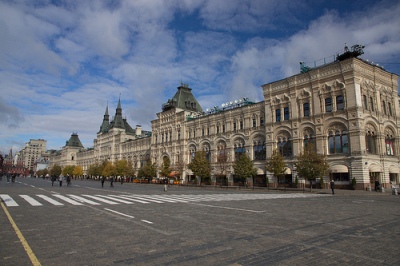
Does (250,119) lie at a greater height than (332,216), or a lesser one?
greater

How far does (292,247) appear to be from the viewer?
7.39 m

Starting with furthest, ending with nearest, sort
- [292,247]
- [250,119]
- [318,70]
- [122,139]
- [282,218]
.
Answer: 1. [122,139]
2. [250,119]
3. [318,70]
4. [282,218]
5. [292,247]

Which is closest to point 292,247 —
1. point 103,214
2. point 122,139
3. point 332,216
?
point 332,216

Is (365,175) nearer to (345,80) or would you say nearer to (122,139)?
(345,80)

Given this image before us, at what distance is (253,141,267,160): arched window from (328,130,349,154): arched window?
463 inches

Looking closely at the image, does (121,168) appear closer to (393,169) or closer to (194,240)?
(393,169)

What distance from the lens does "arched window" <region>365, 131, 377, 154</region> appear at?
3721 cm

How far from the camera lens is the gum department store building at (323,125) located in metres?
36.7

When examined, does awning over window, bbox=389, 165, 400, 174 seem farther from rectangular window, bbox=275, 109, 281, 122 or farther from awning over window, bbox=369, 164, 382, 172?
rectangular window, bbox=275, 109, 281, 122

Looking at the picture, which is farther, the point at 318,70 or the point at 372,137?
the point at 318,70

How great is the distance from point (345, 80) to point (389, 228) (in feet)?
107

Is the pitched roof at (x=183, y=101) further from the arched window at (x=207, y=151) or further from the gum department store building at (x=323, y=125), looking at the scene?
the arched window at (x=207, y=151)

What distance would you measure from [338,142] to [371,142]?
4.57 meters

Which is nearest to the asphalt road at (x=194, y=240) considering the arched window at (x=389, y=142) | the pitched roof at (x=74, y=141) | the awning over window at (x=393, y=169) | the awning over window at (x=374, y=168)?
the awning over window at (x=374, y=168)
